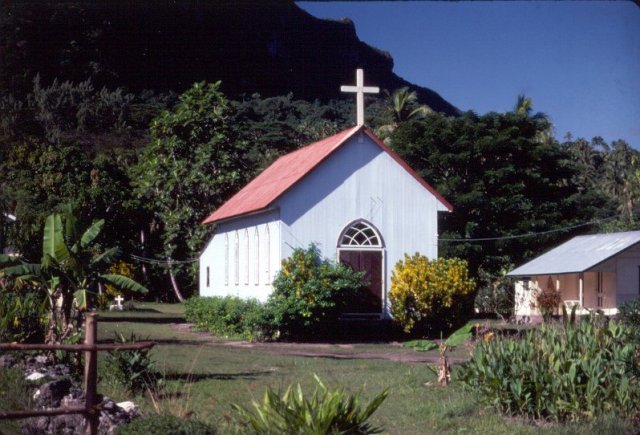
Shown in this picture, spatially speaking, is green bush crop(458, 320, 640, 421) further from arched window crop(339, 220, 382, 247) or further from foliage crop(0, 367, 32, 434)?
arched window crop(339, 220, 382, 247)

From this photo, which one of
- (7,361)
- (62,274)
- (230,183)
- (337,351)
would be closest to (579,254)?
(230,183)

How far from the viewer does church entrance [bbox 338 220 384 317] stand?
26.6m

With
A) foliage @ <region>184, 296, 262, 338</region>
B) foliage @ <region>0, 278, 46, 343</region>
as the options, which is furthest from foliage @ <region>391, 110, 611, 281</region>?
foliage @ <region>0, 278, 46, 343</region>

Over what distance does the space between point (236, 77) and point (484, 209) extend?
180 ft

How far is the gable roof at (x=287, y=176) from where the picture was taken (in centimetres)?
2625

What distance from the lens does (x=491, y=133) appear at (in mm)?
46156

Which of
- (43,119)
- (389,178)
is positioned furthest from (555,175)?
(43,119)

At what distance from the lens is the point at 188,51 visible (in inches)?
3223

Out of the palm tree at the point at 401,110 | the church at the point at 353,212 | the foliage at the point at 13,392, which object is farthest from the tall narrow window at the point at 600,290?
the foliage at the point at 13,392

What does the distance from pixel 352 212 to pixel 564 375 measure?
50.3 ft

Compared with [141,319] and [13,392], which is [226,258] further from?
[13,392]

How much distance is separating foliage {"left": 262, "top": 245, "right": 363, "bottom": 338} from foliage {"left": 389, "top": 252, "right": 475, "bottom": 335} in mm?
1484

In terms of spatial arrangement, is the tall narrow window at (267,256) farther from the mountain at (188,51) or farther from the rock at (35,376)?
the mountain at (188,51)

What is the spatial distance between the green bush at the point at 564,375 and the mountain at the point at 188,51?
122ft
